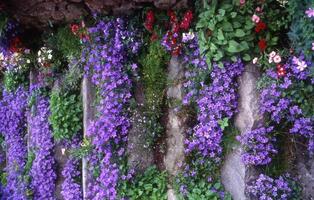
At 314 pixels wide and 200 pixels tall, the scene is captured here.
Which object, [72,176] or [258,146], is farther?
[72,176]

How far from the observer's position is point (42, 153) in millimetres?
6133

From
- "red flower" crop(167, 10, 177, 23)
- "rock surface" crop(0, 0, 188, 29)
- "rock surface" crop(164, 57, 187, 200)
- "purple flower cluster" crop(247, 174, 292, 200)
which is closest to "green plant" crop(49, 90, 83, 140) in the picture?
"rock surface" crop(0, 0, 188, 29)

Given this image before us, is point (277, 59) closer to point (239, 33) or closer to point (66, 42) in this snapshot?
point (239, 33)

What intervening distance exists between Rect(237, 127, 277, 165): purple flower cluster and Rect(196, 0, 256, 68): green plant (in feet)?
2.34

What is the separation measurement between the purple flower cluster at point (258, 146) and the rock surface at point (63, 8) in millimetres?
1600

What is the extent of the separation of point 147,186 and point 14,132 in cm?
335

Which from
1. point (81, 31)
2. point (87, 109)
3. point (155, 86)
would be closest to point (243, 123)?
point (155, 86)

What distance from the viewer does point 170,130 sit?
4820 millimetres

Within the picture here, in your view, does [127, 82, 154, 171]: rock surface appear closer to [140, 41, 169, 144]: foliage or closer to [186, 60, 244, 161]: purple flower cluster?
[140, 41, 169, 144]: foliage

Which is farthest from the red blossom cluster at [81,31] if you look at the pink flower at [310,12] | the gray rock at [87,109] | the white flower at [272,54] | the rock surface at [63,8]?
the pink flower at [310,12]

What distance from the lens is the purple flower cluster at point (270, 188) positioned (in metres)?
4.00

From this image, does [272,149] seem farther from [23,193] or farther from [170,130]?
[23,193]

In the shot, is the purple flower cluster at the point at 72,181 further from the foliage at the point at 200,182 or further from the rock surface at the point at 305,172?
the rock surface at the point at 305,172

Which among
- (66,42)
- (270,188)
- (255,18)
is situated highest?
(66,42)
